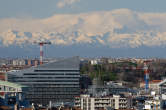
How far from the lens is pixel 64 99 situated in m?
97.7

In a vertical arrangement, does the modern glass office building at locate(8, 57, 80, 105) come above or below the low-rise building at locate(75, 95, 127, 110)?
above

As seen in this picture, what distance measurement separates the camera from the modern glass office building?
324ft

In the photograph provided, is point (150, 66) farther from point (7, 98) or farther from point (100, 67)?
point (7, 98)

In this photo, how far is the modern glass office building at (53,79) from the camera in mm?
98812

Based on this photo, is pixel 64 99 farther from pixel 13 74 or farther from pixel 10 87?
pixel 10 87

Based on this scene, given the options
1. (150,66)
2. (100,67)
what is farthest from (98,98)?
(150,66)

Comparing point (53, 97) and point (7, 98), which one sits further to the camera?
point (53, 97)

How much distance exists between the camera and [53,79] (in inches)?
3971

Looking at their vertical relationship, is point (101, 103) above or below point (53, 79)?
below

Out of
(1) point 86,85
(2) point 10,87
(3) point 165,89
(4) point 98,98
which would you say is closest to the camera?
(4) point 98,98

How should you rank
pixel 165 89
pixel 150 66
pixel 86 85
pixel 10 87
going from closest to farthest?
1. pixel 10 87
2. pixel 165 89
3. pixel 86 85
4. pixel 150 66

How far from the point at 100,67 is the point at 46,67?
43.8 metres

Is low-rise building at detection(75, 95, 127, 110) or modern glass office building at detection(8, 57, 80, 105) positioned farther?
modern glass office building at detection(8, 57, 80, 105)

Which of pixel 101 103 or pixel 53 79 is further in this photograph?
pixel 53 79
